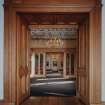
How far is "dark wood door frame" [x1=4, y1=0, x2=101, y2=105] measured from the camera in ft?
16.7

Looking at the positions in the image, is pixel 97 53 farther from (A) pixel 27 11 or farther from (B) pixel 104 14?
(A) pixel 27 11

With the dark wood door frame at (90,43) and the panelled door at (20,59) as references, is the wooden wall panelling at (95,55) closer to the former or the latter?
the dark wood door frame at (90,43)

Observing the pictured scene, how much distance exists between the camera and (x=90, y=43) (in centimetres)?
514

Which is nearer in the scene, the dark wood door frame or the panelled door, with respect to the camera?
the dark wood door frame

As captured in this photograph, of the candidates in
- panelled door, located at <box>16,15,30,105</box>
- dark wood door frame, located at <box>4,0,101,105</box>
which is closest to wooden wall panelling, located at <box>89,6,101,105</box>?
dark wood door frame, located at <box>4,0,101,105</box>

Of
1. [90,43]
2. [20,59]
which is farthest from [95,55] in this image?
[20,59]

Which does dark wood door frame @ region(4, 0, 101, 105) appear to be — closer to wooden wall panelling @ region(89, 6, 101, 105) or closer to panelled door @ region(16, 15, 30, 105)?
wooden wall panelling @ region(89, 6, 101, 105)

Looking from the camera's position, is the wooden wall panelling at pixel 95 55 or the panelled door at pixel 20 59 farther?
the panelled door at pixel 20 59

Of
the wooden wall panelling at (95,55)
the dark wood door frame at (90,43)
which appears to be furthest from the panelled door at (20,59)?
the wooden wall panelling at (95,55)

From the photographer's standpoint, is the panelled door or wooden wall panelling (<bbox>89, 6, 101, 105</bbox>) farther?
the panelled door

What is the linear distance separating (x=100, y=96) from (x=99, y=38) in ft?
4.08

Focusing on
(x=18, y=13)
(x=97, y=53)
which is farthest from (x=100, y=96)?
(x=18, y=13)

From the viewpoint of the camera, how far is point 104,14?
5.16 m

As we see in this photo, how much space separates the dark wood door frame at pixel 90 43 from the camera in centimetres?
510
